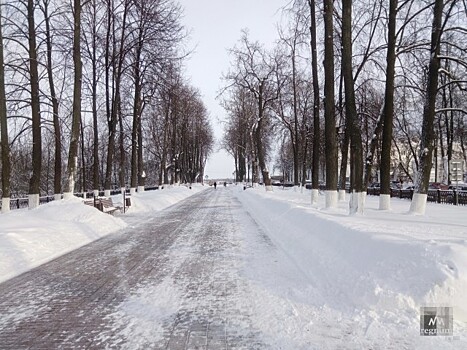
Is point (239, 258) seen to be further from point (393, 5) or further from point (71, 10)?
point (71, 10)

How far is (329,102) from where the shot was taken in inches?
648

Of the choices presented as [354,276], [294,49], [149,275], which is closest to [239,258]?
[149,275]

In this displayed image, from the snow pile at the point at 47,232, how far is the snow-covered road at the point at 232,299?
1.75 ft

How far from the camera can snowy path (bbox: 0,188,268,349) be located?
15.0 ft

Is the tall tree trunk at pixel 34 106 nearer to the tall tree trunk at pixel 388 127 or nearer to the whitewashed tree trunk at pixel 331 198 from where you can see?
the whitewashed tree trunk at pixel 331 198

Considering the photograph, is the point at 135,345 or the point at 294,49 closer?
the point at 135,345

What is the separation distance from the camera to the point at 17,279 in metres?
7.42

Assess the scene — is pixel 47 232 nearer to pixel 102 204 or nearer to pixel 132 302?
pixel 132 302

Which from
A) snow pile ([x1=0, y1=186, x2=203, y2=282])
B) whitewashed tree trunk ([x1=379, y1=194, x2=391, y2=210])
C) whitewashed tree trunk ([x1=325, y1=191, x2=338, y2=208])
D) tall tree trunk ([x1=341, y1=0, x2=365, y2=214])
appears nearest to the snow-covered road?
snow pile ([x1=0, y1=186, x2=203, y2=282])

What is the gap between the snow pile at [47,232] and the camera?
861 cm

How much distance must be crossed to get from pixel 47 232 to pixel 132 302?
6221mm

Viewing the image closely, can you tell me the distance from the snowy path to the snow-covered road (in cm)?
2

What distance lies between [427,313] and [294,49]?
26.1 meters

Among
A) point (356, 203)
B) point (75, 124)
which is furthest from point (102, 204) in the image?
point (356, 203)
